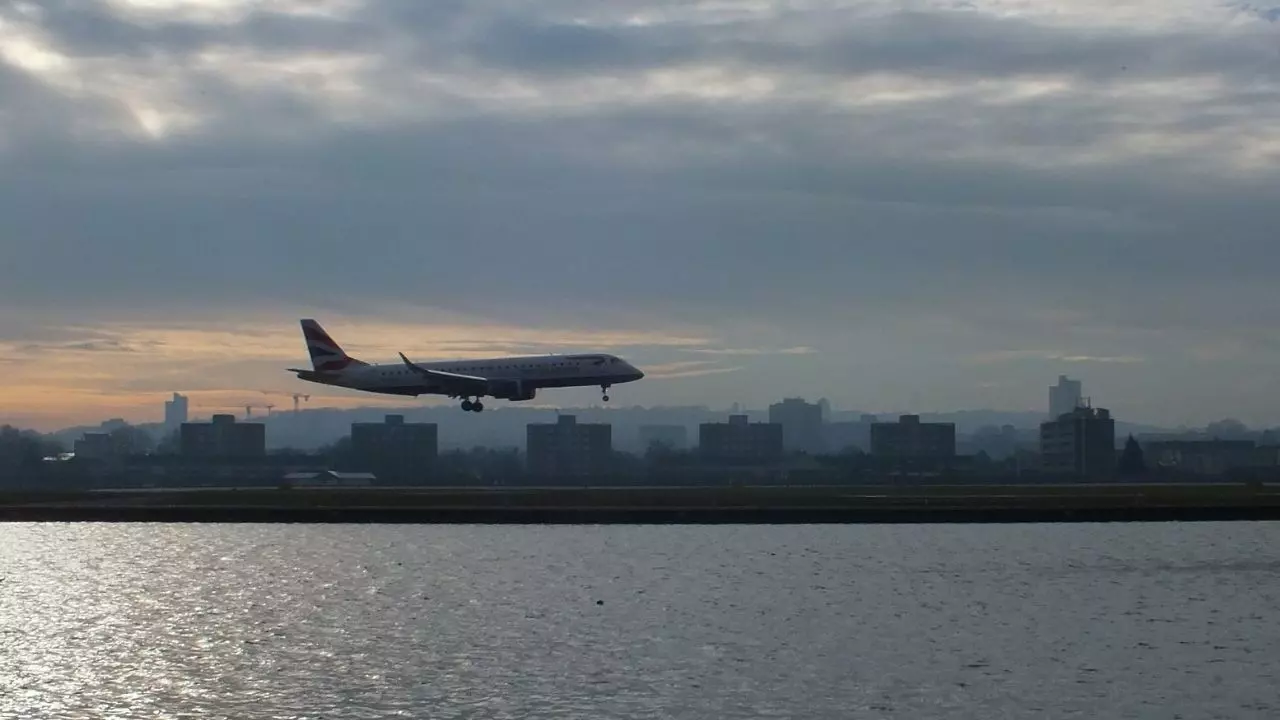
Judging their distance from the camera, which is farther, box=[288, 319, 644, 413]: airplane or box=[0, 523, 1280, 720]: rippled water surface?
box=[288, 319, 644, 413]: airplane

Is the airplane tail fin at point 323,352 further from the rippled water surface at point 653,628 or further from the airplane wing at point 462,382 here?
the rippled water surface at point 653,628

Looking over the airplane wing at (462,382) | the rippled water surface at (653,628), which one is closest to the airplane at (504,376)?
the airplane wing at (462,382)

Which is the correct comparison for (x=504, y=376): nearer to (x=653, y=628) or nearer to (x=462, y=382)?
(x=462, y=382)

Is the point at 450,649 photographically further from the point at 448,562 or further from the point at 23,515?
the point at 23,515

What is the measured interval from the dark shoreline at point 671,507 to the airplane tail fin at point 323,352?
2518 centimetres

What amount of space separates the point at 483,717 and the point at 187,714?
6.88m

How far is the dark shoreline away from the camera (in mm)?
99250

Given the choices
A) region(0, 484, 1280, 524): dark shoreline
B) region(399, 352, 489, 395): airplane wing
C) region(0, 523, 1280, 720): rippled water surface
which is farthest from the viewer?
region(399, 352, 489, 395): airplane wing

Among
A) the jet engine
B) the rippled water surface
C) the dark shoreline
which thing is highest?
the jet engine

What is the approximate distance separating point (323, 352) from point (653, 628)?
105 m

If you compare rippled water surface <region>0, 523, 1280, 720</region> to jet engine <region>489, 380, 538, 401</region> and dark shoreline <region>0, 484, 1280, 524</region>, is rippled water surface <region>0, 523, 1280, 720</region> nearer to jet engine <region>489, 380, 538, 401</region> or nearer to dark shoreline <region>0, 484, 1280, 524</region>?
dark shoreline <region>0, 484, 1280, 524</region>

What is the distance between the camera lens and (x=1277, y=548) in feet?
278

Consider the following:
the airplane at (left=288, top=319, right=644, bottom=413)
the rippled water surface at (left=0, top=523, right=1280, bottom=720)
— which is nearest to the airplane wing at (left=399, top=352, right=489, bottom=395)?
the airplane at (left=288, top=319, right=644, bottom=413)

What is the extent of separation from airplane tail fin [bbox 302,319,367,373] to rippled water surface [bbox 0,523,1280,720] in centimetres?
5848
